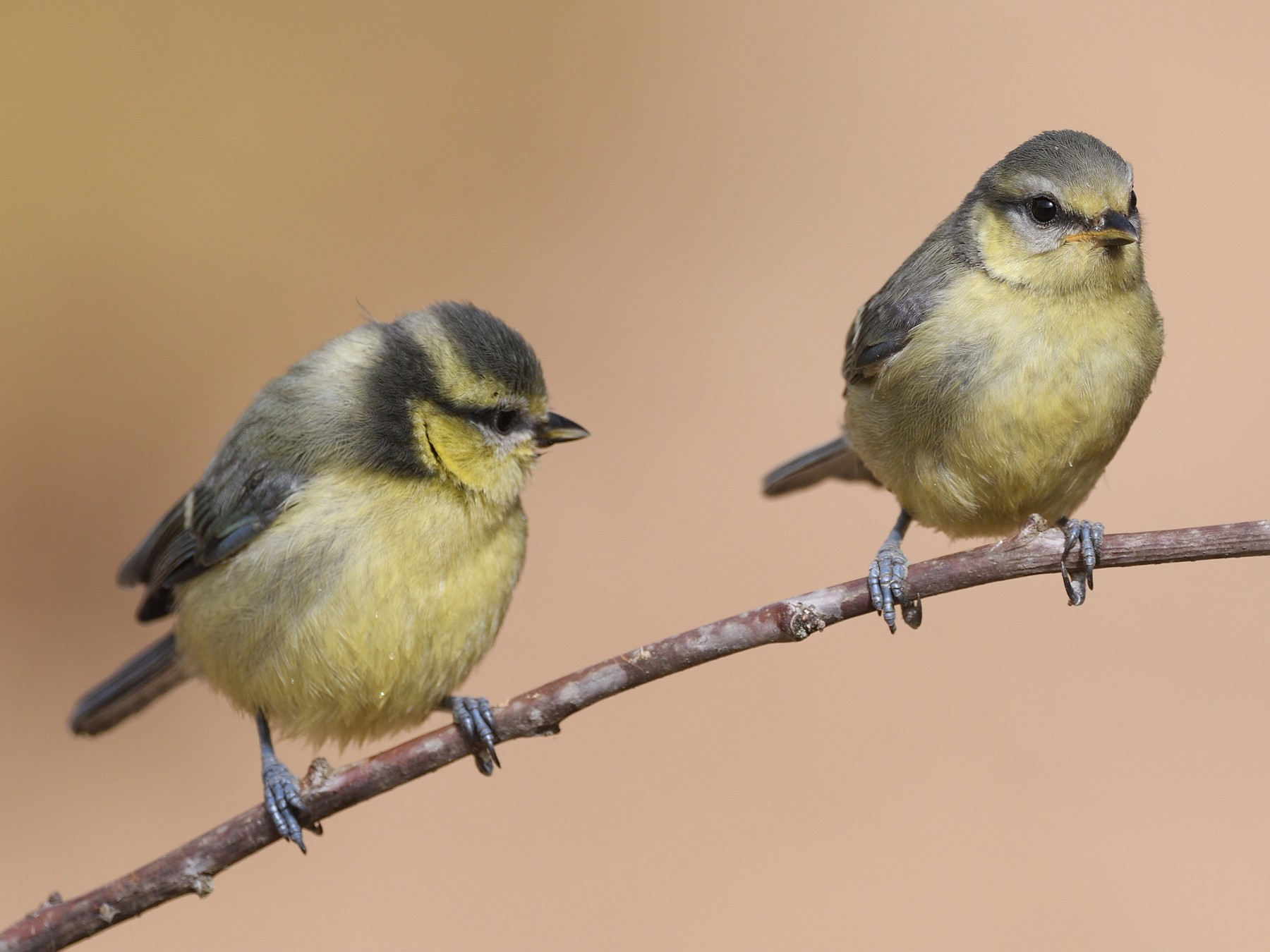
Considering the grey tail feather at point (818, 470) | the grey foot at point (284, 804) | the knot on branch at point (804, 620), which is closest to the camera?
the knot on branch at point (804, 620)

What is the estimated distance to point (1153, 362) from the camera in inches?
119

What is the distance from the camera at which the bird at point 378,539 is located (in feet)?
10.1

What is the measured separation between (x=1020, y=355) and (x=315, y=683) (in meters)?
1.95

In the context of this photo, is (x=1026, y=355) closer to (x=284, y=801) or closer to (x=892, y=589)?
(x=892, y=589)

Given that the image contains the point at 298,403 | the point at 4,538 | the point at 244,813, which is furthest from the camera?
the point at 4,538

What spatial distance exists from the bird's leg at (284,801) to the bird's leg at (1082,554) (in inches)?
73.2

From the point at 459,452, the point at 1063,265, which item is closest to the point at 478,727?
the point at 459,452

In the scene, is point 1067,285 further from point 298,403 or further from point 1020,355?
point 298,403

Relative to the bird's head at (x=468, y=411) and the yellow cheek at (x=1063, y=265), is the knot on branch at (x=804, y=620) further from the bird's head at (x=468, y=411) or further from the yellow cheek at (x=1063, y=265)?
the yellow cheek at (x=1063, y=265)

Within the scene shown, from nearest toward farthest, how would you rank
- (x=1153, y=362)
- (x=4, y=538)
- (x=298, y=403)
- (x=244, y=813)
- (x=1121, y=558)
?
(x=1121, y=558) → (x=244, y=813) → (x=1153, y=362) → (x=298, y=403) → (x=4, y=538)

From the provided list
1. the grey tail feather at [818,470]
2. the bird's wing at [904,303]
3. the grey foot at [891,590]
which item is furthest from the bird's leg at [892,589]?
the grey tail feather at [818,470]

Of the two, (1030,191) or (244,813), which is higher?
(1030,191)

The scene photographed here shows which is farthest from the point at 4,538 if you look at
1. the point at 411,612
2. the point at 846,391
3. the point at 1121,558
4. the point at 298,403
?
the point at 1121,558

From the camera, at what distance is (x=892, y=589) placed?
2705 millimetres
